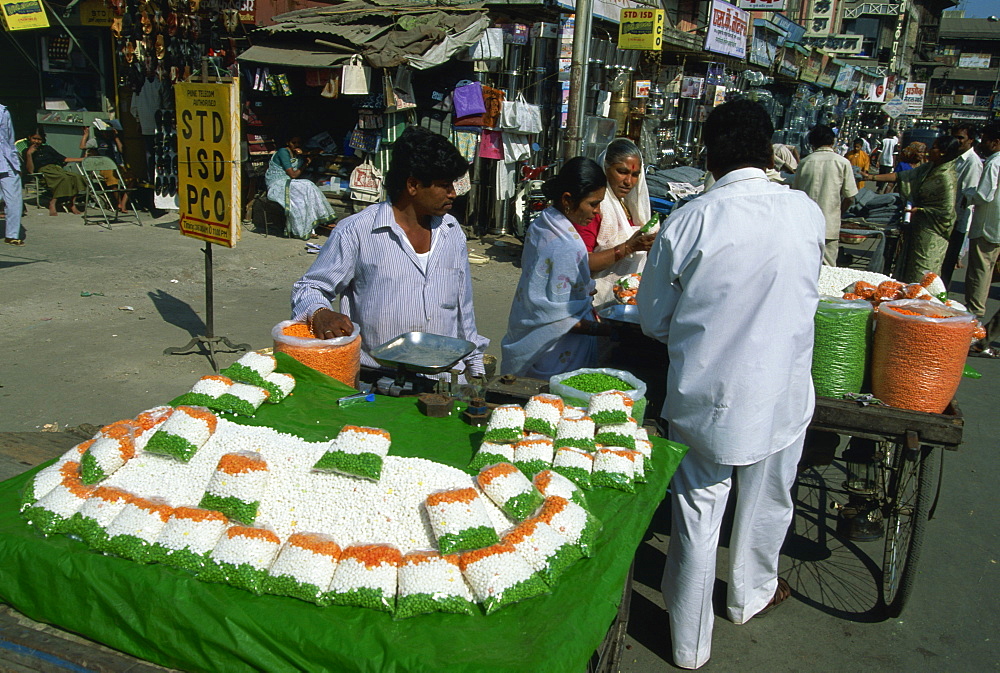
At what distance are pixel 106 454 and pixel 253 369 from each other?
0.62 meters

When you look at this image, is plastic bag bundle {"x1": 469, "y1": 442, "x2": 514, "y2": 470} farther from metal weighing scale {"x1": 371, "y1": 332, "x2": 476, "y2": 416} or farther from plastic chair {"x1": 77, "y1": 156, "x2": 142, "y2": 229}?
plastic chair {"x1": 77, "y1": 156, "x2": 142, "y2": 229}

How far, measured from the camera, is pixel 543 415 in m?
2.33

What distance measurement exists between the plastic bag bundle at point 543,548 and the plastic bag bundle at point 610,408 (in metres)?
0.60

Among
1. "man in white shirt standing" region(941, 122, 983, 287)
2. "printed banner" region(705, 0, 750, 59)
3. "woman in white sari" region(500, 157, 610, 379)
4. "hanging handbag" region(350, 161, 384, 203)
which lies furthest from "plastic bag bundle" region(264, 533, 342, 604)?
"printed banner" region(705, 0, 750, 59)

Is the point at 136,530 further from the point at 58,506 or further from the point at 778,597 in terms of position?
the point at 778,597

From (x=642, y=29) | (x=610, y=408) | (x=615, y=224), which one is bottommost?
(x=610, y=408)

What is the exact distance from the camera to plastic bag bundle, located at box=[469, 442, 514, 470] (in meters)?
2.16

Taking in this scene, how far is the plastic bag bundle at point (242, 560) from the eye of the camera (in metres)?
1.67

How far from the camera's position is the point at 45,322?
6.43 meters

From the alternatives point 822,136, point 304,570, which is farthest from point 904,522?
point 822,136

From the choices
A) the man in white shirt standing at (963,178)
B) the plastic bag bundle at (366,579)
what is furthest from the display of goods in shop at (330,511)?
the man in white shirt standing at (963,178)

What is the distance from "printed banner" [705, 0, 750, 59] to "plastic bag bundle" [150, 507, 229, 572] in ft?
46.4

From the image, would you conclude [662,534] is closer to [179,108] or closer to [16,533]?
[16,533]

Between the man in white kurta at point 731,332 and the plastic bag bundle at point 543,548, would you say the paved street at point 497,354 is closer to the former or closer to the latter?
the man in white kurta at point 731,332
